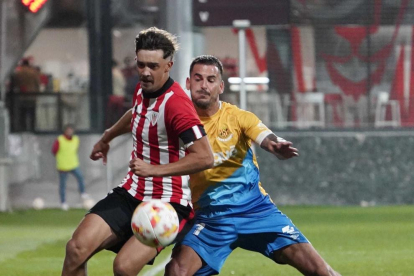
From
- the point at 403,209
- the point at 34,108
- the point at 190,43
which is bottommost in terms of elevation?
the point at 403,209

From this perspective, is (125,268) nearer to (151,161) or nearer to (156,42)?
(151,161)

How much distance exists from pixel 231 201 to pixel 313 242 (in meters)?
6.34

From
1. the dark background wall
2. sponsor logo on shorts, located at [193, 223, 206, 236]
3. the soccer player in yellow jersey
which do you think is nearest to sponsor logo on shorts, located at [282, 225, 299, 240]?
the soccer player in yellow jersey

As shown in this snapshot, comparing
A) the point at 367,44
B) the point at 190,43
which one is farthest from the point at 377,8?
the point at 190,43

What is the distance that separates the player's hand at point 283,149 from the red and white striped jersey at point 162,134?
65cm

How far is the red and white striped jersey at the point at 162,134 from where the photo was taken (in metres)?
6.85

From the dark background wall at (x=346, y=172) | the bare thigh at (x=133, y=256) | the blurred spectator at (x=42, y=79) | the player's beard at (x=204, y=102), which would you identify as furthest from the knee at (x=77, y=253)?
the blurred spectator at (x=42, y=79)

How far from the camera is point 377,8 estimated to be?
2186 cm

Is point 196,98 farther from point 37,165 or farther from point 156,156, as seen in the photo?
point 37,165

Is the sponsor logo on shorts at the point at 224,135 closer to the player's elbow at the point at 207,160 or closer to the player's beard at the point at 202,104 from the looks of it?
the player's beard at the point at 202,104

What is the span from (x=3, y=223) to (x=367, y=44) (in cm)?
882

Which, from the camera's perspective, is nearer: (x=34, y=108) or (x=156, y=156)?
(x=156, y=156)

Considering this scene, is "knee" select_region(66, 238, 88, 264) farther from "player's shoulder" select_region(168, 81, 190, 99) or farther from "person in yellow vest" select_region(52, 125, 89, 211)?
"person in yellow vest" select_region(52, 125, 89, 211)

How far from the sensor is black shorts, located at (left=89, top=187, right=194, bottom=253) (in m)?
6.99
